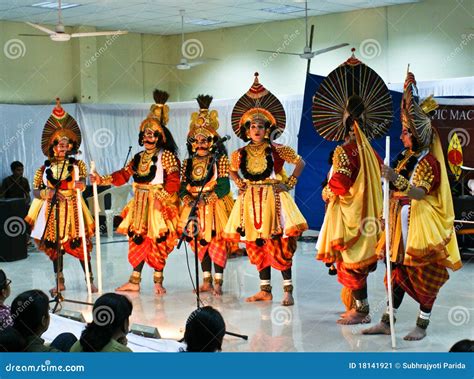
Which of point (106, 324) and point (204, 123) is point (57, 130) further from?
point (106, 324)

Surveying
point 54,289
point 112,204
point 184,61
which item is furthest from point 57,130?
point 184,61

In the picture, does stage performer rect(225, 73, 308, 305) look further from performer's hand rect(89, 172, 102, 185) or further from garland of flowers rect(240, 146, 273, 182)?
performer's hand rect(89, 172, 102, 185)

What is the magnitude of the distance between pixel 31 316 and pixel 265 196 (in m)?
3.21

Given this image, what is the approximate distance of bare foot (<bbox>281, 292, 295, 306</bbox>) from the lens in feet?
21.0

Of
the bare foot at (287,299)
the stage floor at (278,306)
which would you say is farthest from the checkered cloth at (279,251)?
the stage floor at (278,306)

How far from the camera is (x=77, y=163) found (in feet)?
22.9

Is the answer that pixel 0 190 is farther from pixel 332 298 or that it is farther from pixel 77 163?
pixel 332 298

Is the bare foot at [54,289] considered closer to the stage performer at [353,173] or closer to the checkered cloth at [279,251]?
the checkered cloth at [279,251]

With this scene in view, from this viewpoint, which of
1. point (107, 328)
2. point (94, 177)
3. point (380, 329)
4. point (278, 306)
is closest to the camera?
point (107, 328)

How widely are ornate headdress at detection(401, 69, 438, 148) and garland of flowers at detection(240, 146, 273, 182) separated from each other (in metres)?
1.51

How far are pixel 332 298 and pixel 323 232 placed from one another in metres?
1.28

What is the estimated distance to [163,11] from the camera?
42.1 ft

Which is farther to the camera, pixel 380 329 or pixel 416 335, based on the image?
pixel 380 329

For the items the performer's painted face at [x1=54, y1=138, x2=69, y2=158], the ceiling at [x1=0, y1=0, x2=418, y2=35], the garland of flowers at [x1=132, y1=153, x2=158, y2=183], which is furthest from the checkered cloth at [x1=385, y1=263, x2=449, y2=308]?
the ceiling at [x1=0, y1=0, x2=418, y2=35]
